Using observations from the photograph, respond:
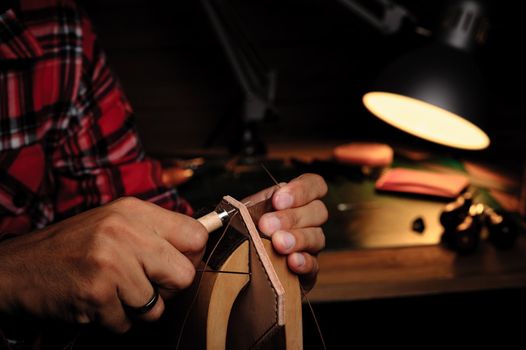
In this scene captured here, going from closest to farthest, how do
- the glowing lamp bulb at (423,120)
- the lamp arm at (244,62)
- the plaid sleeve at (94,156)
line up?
the plaid sleeve at (94,156)
the glowing lamp bulb at (423,120)
the lamp arm at (244,62)

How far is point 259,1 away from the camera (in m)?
1.80

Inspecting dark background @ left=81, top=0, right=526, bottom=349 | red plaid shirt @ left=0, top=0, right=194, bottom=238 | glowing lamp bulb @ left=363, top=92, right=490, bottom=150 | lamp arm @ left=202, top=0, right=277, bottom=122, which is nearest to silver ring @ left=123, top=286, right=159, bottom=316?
red plaid shirt @ left=0, top=0, right=194, bottom=238

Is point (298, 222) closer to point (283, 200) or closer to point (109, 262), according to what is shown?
point (283, 200)

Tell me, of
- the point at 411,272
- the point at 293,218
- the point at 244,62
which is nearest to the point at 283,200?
the point at 293,218

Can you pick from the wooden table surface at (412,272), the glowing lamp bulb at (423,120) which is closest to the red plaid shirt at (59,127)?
the wooden table surface at (412,272)

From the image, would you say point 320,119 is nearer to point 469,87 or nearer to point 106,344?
point 469,87

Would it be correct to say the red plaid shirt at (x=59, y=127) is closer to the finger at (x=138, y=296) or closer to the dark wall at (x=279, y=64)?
the finger at (x=138, y=296)

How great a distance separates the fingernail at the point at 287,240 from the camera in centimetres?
54

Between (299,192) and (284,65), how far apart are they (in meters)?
1.34

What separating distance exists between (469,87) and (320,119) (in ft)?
3.31

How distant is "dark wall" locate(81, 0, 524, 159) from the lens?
178 centimetres

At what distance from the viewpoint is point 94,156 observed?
1.09 meters

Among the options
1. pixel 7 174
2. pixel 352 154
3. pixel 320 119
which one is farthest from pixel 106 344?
pixel 320 119

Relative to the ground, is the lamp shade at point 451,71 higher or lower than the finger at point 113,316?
higher
